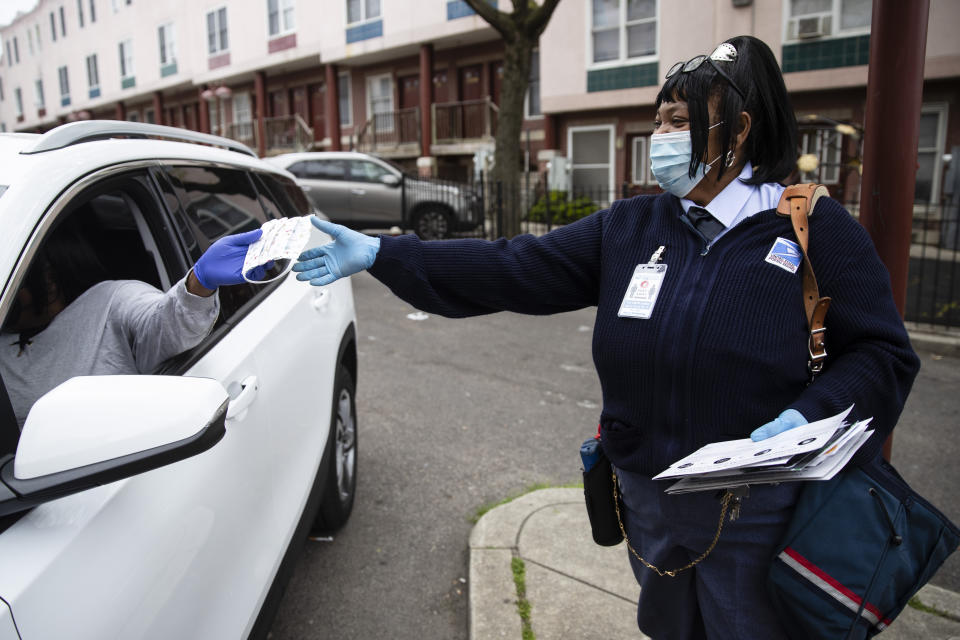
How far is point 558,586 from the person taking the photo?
2889 millimetres

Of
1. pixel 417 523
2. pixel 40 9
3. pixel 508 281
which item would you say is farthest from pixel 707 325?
pixel 40 9

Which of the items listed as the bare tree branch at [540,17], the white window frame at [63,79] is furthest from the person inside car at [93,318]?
the white window frame at [63,79]

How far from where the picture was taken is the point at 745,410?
1600 mm

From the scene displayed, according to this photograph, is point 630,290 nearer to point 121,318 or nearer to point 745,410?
point 745,410

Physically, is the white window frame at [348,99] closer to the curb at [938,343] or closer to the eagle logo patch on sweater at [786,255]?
the curb at [938,343]

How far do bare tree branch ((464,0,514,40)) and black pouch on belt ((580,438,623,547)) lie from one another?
10177 millimetres

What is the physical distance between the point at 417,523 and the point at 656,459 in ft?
6.89

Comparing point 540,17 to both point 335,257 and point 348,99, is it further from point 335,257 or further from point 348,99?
point 348,99

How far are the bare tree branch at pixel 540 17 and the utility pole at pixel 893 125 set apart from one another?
9.09m

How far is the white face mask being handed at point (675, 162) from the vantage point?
1724 mm

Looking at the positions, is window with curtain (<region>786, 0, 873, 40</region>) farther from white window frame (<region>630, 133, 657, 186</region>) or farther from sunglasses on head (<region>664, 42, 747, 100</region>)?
sunglasses on head (<region>664, 42, 747, 100</region>)

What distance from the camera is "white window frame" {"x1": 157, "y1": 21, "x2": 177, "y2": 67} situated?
3109 cm

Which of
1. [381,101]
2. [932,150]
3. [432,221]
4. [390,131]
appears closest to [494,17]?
[432,221]

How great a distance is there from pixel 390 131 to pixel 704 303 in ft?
76.3
